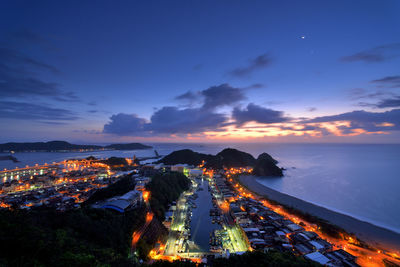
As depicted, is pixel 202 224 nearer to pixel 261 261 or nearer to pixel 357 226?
pixel 261 261

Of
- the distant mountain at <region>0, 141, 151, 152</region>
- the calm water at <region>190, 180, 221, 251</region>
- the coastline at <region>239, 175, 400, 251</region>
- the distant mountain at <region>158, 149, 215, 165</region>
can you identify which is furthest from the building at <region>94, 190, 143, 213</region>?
the distant mountain at <region>0, 141, 151, 152</region>

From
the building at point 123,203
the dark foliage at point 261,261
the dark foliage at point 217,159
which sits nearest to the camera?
the dark foliage at point 261,261

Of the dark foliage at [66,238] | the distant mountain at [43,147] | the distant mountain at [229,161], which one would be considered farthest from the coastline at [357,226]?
the distant mountain at [43,147]

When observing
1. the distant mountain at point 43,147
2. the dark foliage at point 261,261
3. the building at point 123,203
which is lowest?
the dark foliage at point 261,261

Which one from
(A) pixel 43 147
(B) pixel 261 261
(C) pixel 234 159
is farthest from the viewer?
(A) pixel 43 147

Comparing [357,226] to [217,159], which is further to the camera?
[217,159]

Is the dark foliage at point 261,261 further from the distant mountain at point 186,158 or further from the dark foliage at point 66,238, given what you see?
the distant mountain at point 186,158

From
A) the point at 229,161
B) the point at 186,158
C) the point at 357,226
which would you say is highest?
the point at 186,158

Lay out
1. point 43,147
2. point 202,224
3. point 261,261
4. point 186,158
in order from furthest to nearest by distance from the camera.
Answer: point 43,147 → point 186,158 → point 202,224 → point 261,261

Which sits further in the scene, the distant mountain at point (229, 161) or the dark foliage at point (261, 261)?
the distant mountain at point (229, 161)

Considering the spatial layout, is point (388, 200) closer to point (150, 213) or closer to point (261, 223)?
point (261, 223)

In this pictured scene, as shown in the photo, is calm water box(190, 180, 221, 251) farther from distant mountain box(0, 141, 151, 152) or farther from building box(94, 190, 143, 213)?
distant mountain box(0, 141, 151, 152)

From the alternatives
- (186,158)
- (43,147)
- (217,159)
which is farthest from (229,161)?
(43,147)
